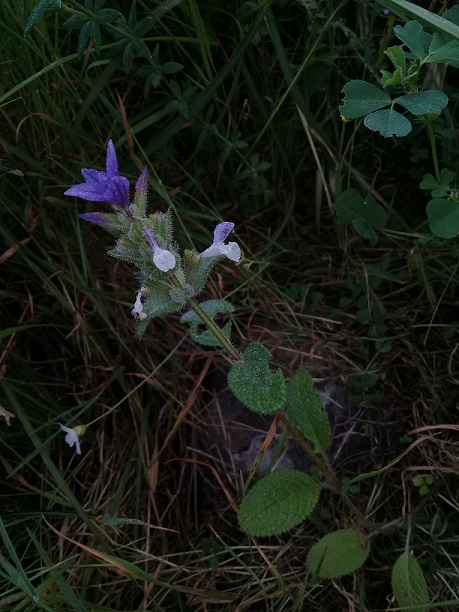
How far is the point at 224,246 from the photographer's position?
134 centimetres

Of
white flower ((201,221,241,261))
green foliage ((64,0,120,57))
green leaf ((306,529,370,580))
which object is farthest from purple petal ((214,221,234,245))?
green leaf ((306,529,370,580))

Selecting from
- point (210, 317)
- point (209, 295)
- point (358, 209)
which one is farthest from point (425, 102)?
point (209, 295)

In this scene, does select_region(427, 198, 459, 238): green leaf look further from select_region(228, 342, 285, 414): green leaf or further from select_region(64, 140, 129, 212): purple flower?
select_region(64, 140, 129, 212): purple flower

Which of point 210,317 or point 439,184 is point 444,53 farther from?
point 210,317

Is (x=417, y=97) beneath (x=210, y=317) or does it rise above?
above

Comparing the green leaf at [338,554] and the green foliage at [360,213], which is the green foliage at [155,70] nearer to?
the green foliage at [360,213]

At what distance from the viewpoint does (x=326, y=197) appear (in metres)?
2.15

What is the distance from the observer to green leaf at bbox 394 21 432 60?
144cm

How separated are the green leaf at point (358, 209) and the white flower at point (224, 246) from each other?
665 mm

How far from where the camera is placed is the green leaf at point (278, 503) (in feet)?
5.26

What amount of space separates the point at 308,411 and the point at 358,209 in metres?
0.63

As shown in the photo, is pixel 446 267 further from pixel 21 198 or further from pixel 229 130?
pixel 21 198

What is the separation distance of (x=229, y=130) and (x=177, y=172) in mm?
220

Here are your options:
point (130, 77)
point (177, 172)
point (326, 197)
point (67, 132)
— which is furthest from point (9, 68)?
point (326, 197)
